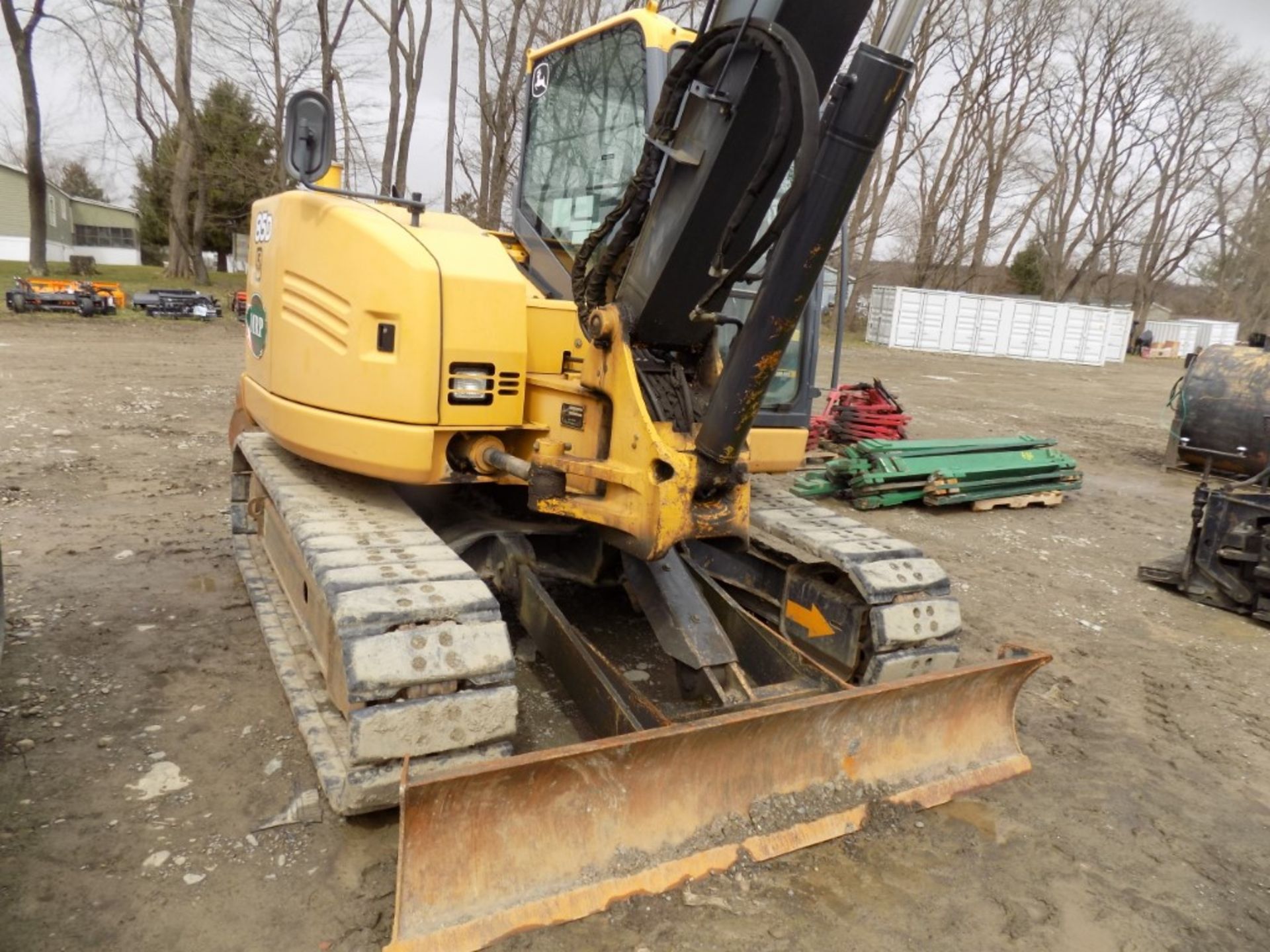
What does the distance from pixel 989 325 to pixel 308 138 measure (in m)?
29.9

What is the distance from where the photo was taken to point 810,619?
4.02m

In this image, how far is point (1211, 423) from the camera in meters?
9.92

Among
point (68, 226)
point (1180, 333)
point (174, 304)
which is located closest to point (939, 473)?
point (174, 304)

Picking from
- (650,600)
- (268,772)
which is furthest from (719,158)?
(268,772)

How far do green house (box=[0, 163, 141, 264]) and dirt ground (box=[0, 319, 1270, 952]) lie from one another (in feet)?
139

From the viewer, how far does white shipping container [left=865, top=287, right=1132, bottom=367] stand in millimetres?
29188

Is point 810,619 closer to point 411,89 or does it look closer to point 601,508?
point 601,508

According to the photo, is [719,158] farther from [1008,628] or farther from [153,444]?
[153,444]

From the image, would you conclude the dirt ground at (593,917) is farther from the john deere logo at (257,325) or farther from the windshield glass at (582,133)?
the windshield glass at (582,133)

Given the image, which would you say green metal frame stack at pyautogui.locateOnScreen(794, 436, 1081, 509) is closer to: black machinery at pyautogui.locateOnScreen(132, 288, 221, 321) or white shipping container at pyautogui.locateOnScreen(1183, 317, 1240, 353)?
black machinery at pyautogui.locateOnScreen(132, 288, 221, 321)

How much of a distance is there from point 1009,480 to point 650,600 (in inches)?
224

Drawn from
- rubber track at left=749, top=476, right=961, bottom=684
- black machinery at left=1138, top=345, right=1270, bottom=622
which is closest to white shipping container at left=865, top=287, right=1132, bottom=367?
black machinery at left=1138, top=345, right=1270, bottom=622

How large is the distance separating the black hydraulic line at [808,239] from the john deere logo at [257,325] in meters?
2.41

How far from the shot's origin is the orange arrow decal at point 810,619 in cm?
393
